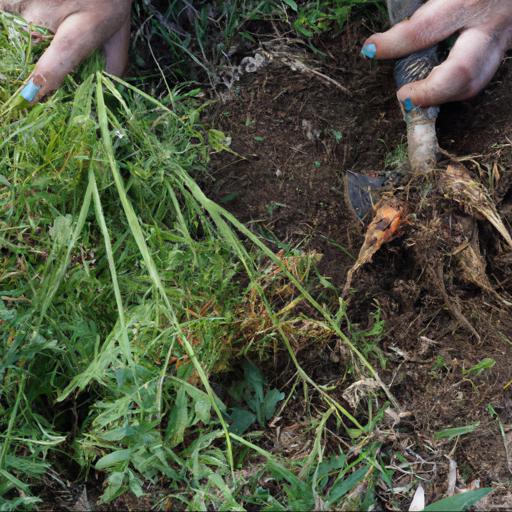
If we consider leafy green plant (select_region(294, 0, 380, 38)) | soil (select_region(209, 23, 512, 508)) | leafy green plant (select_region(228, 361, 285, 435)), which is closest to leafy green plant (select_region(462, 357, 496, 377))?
soil (select_region(209, 23, 512, 508))

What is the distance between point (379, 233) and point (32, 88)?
1.04m

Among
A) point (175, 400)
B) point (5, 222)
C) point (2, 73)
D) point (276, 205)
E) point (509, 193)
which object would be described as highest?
point (2, 73)

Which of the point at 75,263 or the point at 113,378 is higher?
the point at 75,263

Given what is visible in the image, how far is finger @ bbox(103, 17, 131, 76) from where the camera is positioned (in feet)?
6.89

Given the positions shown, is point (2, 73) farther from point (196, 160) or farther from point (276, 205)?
point (276, 205)

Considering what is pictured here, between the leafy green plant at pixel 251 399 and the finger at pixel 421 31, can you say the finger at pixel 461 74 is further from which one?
the leafy green plant at pixel 251 399

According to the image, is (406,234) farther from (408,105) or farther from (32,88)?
(32,88)

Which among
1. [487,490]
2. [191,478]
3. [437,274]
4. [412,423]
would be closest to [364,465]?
[412,423]

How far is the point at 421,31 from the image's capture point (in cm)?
207

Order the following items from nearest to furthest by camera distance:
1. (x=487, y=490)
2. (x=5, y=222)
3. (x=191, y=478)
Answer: (x=487, y=490)
(x=191, y=478)
(x=5, y=222)

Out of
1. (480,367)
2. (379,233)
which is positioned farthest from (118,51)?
(480,367)

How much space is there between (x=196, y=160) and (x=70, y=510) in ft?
3.42

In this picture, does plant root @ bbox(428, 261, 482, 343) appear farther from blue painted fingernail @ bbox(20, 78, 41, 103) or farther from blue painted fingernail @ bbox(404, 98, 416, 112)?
blue painted fingernail @ bbox(20, 78, 41, 103)

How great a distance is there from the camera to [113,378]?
1.48m
